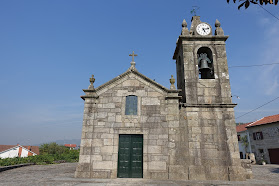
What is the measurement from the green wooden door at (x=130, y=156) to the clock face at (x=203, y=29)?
817cm

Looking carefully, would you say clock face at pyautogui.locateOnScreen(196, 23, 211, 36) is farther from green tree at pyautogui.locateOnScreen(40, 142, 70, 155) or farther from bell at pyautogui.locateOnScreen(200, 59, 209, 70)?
green tree at pyautogui.locateOnScreen(40, 142, 70, 155)

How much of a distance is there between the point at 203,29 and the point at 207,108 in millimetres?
5661

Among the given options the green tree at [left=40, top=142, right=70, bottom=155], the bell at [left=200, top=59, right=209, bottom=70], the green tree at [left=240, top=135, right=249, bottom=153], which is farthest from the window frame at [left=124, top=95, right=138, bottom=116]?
the green tree at [left=40, top=142, right=70, bottom=155]

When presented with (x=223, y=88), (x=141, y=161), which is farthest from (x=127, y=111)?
(x=223, y=88)

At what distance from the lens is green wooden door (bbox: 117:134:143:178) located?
928 centimetres

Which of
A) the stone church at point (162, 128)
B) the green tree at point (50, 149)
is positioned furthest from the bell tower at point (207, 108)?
the green tree at point (50, 149)

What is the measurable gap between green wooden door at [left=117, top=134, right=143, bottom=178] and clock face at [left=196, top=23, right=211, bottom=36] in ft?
26.8

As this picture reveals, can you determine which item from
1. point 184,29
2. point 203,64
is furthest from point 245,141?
point 184,29

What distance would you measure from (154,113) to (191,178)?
12.9 ft

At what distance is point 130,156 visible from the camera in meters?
9.52

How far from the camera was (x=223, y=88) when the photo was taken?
10703 millimetres

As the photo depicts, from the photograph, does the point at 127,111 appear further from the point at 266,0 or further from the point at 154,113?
the point at 266,0

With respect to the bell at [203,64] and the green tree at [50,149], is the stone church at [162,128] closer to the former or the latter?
the bell at [203,64]

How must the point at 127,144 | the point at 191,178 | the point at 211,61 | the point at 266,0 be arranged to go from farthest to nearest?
the point at 211,61 → the point at 127,144 → the point at 191,178 → the point at 266,0
